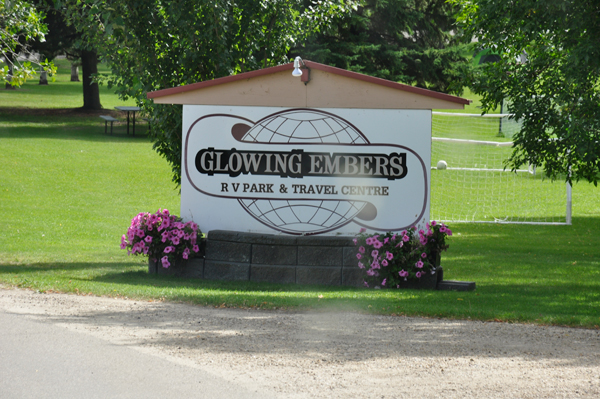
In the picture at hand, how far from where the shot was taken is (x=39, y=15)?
506 inches

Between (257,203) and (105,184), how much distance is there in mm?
12275

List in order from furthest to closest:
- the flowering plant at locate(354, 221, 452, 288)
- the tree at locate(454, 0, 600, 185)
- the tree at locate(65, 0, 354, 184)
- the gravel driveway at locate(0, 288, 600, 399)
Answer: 1. the tree at locate(65, 0, 354, 184)
2. the flowering plant at locate(354, 221, 452, 288)
3. the tree at locate(454, 0, 600, 185)
4. the gravel driveway at locate(0, 288, 600, 399)

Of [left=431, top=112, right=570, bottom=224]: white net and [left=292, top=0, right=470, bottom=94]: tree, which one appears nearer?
[left=431, top=112, right=570, bottom=224]: white net

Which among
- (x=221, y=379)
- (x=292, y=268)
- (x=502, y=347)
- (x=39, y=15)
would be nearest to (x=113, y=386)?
(x=221, y=379)

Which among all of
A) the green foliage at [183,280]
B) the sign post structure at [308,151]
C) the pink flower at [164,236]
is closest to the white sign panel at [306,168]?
the sign post structure at [308,151]

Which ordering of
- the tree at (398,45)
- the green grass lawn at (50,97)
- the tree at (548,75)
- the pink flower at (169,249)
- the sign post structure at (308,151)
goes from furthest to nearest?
1. the green grass lawn at (50,97)
2. the tree at (398,45)
3. the pink flower at (169,249)
4. the sign post structure at (308,151)
5. the tree at (548,75)

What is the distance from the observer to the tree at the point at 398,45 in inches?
1286

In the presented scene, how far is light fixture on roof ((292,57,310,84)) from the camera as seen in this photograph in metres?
8.50

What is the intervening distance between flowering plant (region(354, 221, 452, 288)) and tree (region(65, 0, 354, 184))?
351cm

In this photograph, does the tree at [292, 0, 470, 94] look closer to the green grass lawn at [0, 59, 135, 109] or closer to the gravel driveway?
the green grass lawn at [0, 59, 135, 109]

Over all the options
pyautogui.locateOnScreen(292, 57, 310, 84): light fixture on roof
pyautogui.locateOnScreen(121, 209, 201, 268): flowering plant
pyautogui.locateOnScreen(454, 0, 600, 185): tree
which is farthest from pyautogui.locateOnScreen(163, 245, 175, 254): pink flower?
pyautogui.locateOnScreen(454, 0, 600, 185): tree

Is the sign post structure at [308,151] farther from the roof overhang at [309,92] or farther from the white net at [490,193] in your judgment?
the white net at [490,193]

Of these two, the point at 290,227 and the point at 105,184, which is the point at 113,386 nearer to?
the point at 290,227

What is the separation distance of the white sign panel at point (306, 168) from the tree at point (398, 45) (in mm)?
23088
